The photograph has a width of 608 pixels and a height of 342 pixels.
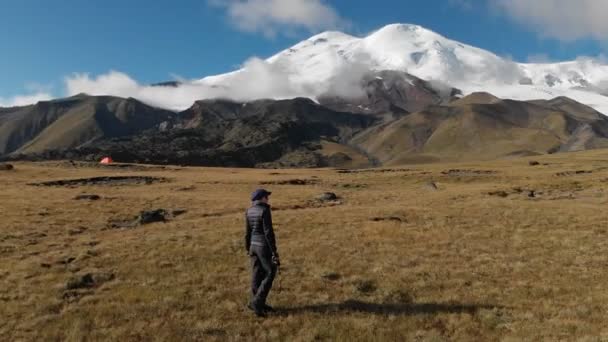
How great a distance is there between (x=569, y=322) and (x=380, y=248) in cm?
1190

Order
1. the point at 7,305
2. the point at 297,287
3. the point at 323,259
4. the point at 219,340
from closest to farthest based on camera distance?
1. the point at 219,340
2. the point at 7,305
3. the point at 297,287
4. the point at 323,259

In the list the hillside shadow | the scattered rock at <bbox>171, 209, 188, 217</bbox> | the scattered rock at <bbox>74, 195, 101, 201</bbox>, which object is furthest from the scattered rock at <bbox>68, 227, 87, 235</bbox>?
the hillside shadow

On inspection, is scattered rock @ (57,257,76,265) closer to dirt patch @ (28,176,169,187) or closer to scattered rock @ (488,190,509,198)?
scattered rock @ (488,190,509,198)

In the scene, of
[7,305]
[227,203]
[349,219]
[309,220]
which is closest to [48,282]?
[7,305]

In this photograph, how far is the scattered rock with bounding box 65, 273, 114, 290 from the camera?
18.5m

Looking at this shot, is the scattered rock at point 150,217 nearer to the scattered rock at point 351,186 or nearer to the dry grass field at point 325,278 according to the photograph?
the dry grass field at point 325,278

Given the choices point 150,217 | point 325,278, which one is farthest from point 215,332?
point 150,217

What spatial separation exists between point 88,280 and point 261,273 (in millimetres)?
7403

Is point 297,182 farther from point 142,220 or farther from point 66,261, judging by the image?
point 66,261

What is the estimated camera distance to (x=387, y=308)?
16.1 metres

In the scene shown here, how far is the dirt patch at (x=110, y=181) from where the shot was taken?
253 ft

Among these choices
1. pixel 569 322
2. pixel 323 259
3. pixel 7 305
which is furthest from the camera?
pixel 323 259

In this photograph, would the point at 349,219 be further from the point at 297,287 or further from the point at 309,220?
the point at 297,287

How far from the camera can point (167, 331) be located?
1387 cm
